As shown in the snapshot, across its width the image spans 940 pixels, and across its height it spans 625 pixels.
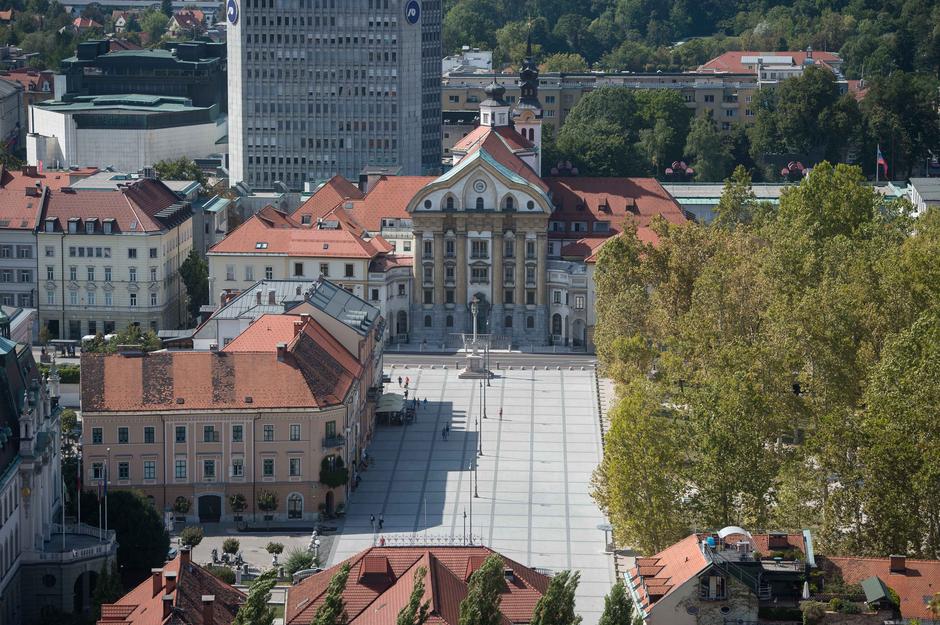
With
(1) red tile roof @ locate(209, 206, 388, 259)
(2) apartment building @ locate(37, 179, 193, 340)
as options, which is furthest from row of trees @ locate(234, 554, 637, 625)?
(2) apartment building @ locate(37, 179, 193, 340)

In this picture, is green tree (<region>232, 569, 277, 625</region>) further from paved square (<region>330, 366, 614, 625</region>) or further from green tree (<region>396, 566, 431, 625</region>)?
paved square (<region>330, 366, 614, 625</region>)

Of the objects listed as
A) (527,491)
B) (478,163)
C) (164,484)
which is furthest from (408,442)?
(478,163)

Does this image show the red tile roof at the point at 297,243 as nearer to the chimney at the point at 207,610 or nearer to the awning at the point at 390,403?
the awning at the point at 390,403

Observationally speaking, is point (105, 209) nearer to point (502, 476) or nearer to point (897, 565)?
point (502, 476)

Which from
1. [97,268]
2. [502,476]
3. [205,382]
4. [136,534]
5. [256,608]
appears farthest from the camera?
[97,268]

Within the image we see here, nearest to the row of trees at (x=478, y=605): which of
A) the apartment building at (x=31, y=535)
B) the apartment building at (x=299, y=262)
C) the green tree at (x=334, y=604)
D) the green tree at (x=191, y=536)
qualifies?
the green tree at (x=334, y=604)

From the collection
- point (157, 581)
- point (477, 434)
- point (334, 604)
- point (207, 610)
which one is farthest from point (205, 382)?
point (334, 604)
